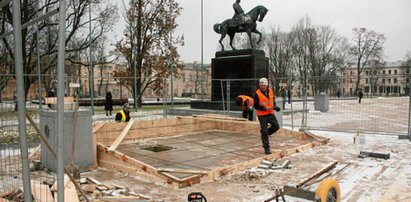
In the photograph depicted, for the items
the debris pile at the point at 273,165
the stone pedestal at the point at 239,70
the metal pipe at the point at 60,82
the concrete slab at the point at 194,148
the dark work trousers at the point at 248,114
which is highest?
the stone pedestal at the point at 239,70

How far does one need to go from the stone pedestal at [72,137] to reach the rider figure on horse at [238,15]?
12.5m

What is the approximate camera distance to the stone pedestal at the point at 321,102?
74.6 feet

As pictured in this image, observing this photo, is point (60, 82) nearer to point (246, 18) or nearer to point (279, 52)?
point (246, 18)

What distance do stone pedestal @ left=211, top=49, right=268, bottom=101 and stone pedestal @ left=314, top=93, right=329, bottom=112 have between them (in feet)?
22.7

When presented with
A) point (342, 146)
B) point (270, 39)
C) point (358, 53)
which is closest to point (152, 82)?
point (342, 146)

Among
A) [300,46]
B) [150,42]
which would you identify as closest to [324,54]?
A: [300,46]

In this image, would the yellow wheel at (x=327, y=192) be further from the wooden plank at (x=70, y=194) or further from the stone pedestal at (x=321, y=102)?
the stone pedestal at (x=321, y=102)

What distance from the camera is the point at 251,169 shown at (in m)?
6.86

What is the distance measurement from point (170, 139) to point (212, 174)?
4462 millimetres

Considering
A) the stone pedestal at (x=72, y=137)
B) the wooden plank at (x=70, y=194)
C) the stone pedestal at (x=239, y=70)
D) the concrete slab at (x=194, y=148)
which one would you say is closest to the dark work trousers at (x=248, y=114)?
the concrete slab at (x=194, y=148)

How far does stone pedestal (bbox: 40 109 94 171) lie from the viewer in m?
6.69

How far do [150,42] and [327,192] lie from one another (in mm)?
28216

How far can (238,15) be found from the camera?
18047 mm

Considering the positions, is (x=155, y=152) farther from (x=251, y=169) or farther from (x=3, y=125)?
(x=3, y=125)
